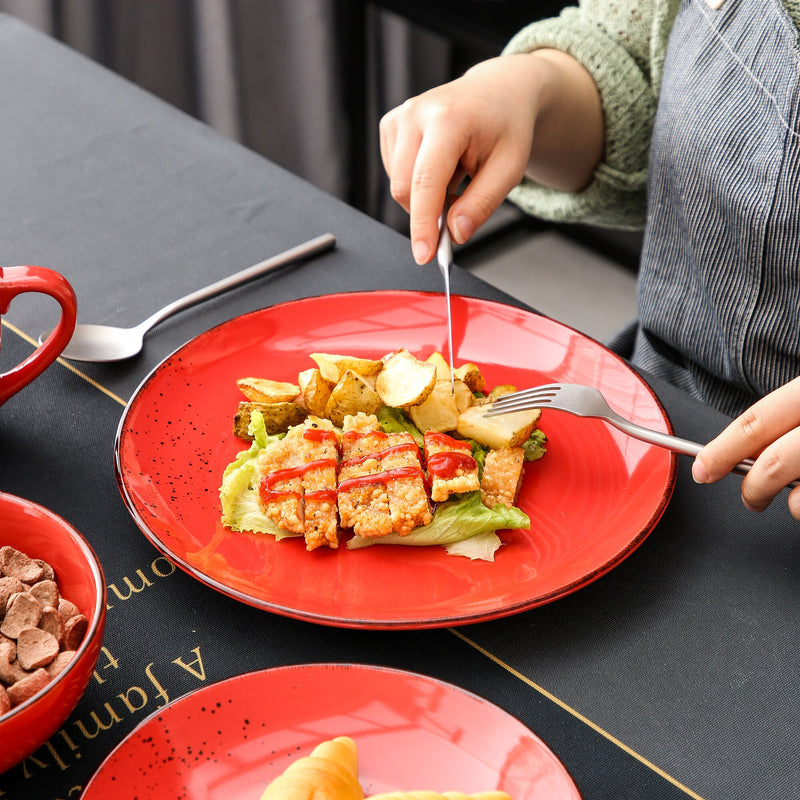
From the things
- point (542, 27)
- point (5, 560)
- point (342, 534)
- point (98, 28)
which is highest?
point (542, 27)

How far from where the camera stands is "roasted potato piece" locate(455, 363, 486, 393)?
3.63 ft

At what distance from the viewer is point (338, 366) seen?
3.59 feet

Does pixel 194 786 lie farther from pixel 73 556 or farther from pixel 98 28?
pixel 98 28

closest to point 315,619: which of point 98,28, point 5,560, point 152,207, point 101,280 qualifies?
point 5,560

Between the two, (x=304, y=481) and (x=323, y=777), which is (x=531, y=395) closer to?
(x=304, y=481)

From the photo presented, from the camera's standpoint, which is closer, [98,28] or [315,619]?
[315,619]

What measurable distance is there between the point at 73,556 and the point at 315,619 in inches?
8.4

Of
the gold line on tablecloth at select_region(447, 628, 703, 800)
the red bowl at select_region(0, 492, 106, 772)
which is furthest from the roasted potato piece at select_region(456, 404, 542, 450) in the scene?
the red bowl at select_region(0, 492, 106, 772)

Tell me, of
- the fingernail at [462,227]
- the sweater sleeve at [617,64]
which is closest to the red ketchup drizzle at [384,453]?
the fingernail at [462,227]

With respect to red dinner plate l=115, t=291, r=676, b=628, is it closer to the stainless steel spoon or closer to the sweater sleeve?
the stainless steel spoon

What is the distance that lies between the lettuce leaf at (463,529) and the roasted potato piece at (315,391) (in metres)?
0.20

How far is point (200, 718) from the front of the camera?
701 millimetres

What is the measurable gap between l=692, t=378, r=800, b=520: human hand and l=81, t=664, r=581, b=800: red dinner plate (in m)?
0.38

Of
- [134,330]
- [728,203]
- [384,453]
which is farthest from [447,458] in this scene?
[728,203]
